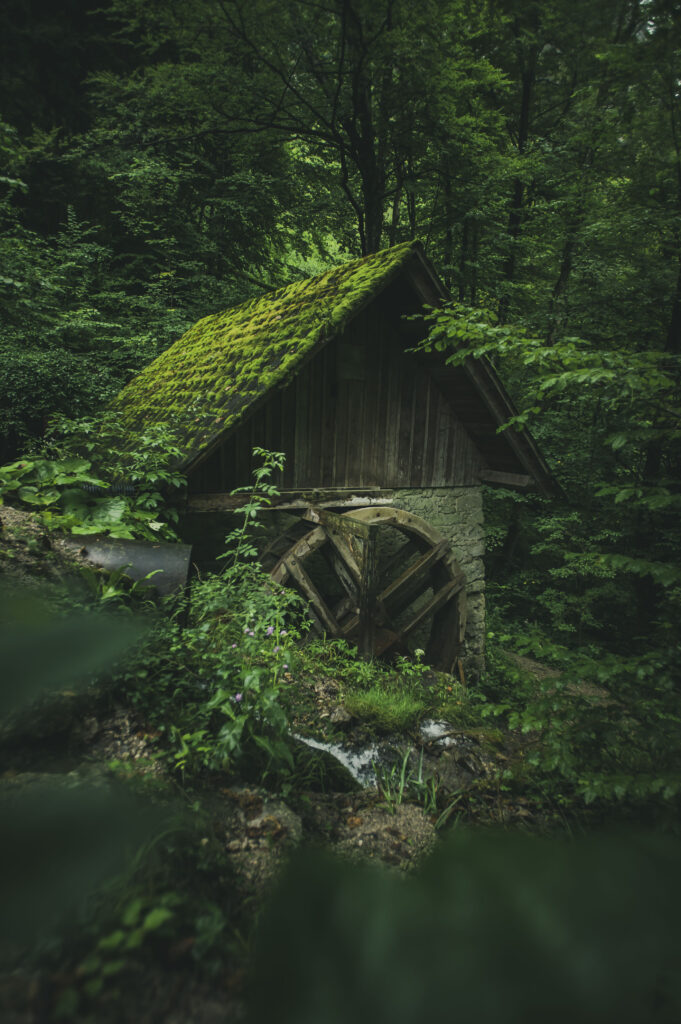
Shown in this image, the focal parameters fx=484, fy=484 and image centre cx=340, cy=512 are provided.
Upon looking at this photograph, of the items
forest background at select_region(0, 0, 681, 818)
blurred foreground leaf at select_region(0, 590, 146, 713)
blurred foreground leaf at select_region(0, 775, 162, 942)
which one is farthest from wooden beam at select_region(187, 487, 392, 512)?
forest background at select_region(0, 0, 681, 818)

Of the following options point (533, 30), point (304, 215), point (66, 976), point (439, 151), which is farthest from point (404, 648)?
point (533, 30)

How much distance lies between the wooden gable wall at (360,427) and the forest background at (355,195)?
1.78 m

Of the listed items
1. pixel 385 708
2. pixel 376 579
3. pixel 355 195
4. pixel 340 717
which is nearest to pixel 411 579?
pixel 376 579

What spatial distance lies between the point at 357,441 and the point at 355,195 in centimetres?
878

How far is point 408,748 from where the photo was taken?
3168mm

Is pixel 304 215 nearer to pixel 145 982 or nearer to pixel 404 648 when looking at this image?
pixel 404 648

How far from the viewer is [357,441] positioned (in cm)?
566

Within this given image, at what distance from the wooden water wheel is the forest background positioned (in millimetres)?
1375

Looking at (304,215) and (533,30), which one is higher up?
(533,30)

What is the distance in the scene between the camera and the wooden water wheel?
16.1 feet

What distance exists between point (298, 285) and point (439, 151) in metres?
5.67

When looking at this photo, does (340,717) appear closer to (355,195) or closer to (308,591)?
(308,591)

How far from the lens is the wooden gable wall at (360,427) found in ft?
15.9

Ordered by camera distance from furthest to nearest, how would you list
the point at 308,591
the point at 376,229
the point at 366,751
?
the point at 376,229, the point at 308,591, the point at 366,751
